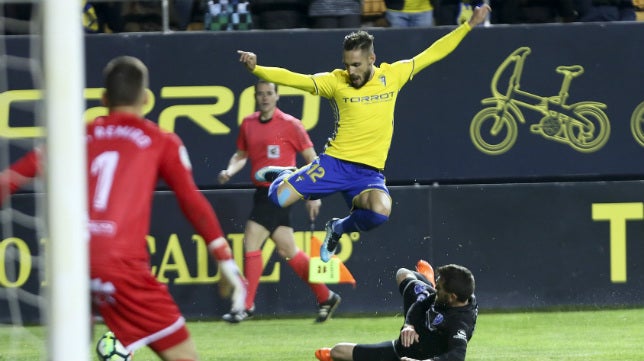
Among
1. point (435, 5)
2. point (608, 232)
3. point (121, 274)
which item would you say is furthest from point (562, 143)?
point (121, 274)

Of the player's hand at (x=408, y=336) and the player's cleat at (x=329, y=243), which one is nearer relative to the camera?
the player's hand at (x=408, y=336)

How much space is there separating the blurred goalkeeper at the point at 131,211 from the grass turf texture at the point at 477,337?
3373 millimetres

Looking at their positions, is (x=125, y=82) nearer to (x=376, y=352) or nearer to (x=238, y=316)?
(x=376, y=352)

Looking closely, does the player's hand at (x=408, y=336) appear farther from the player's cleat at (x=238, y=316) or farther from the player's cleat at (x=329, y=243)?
the player's cleat at (x=238, y=316)

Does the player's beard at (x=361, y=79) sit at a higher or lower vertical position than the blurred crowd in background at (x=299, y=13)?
lower

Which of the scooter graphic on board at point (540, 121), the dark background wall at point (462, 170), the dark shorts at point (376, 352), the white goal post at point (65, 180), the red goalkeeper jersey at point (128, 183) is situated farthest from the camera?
the scooter graphic on board at point (540, 121)

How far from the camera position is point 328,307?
1090cm

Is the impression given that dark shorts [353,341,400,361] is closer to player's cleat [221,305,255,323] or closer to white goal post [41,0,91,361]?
player's cleat [221,305,255,323]

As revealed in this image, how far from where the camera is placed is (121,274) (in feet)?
17.4

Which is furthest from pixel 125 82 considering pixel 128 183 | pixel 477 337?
pixel 477 337

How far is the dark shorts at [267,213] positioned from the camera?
35.3 feet

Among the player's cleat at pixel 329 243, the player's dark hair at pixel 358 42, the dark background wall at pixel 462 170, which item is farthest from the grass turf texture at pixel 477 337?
the player's dark hair at pixel 358 42

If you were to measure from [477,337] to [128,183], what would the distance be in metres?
5.08

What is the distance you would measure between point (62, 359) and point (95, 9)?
280 inches
